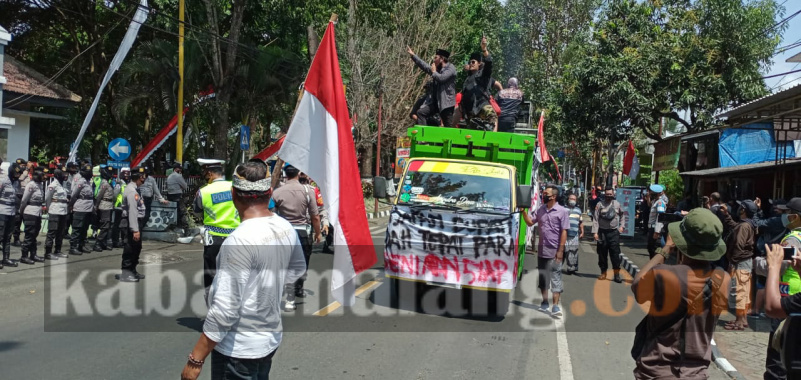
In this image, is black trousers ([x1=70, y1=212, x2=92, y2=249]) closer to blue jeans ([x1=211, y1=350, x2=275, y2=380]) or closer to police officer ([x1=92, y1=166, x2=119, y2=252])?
police officer ([x1=92, y1=166, x2=119, y2=252])

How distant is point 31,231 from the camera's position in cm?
1079

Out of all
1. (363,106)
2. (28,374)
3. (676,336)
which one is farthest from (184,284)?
(363,106)

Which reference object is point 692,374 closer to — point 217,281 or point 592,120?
point 217,281

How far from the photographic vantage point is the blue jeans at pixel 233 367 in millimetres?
3289

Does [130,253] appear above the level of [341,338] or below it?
above

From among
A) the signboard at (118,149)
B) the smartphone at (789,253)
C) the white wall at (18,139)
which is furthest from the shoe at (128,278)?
the white wall at (18,139)

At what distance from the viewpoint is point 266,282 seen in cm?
339

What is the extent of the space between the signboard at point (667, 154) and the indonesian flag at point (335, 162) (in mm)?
18470

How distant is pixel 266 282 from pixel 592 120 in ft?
63.9

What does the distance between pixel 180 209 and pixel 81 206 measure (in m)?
3.46

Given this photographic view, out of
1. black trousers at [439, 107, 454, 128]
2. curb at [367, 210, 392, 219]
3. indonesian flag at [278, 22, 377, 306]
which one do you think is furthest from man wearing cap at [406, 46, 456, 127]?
curb at [367, 210, 392, 219]

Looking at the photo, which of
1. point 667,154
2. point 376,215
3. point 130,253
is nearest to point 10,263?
point 130,253

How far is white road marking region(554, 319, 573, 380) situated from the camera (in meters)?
6.11

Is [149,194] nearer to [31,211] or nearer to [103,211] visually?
[103,211]
